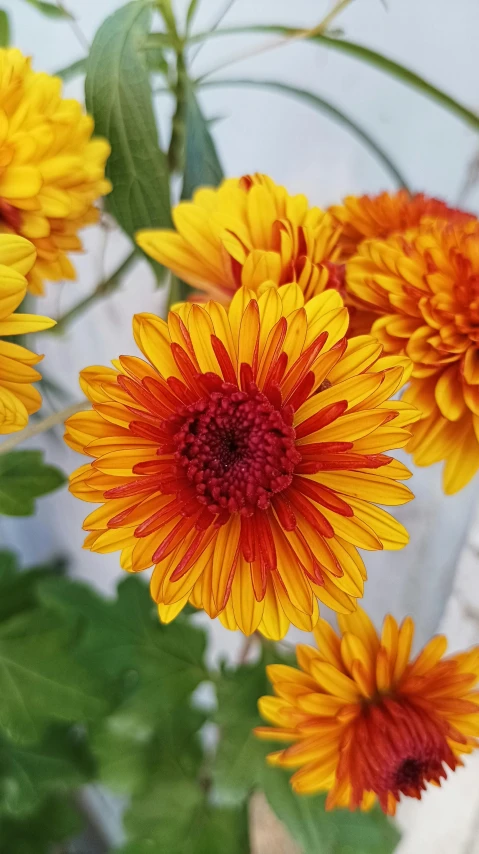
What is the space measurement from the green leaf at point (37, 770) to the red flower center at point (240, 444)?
0.45 meters

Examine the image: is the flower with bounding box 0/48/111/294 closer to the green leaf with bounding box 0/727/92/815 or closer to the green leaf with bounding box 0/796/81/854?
the green leaf with bounding box 0/727/92/815

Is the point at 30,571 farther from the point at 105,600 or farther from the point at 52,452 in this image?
the point at 52,452

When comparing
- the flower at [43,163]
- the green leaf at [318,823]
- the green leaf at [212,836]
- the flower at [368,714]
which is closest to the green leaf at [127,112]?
the flower at [43,163]

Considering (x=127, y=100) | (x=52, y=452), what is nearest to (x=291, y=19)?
(x=127, y=100)

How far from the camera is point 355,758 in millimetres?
290

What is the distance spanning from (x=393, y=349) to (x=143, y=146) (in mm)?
168

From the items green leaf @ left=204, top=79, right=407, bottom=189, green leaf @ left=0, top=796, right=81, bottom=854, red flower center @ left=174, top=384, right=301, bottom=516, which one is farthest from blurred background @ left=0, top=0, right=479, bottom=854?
green leaf @ left=0, top=796, right=81, bottom=854

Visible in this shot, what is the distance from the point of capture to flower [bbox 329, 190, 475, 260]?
308 mm

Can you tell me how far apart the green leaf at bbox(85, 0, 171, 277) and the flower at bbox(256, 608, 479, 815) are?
0.25 m

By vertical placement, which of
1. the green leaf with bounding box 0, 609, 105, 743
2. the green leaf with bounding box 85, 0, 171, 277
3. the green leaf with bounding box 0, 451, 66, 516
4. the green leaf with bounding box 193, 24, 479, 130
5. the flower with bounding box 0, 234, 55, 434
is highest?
the green leaf with bounding box 193, 24, 479, 130

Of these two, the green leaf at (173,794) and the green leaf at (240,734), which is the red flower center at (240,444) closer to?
the green leaf at (240,734)

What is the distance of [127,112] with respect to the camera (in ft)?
0.99

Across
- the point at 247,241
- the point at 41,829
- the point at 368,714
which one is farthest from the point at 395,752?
the point at 41,829

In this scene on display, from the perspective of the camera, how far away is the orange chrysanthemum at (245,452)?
0.23 metres
